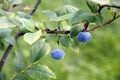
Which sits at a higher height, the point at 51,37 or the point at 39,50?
the point at 51,37

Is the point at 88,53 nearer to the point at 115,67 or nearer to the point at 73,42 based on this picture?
the point at 115,67

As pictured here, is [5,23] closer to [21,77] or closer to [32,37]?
[32,37]

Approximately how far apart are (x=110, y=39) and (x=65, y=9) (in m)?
1.95

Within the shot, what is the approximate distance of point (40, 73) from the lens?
1044mm

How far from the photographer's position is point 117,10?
856mm

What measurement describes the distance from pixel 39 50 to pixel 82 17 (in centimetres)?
28

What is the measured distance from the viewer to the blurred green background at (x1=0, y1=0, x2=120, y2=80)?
251 cm

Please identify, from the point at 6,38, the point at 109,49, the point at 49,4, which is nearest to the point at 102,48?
the point at 109,49

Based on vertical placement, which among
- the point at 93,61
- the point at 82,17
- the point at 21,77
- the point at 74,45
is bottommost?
the point at 93,61

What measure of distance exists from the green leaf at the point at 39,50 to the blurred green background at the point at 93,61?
122cm

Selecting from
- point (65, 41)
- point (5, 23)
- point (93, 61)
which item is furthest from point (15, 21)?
point (93, 61)

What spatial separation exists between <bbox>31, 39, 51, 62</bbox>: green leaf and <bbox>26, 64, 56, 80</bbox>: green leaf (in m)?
0.04

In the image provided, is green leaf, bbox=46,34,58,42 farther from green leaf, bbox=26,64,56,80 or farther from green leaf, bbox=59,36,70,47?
green leaf, bbox=26,64,56,80

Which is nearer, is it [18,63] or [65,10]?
[65,10]
